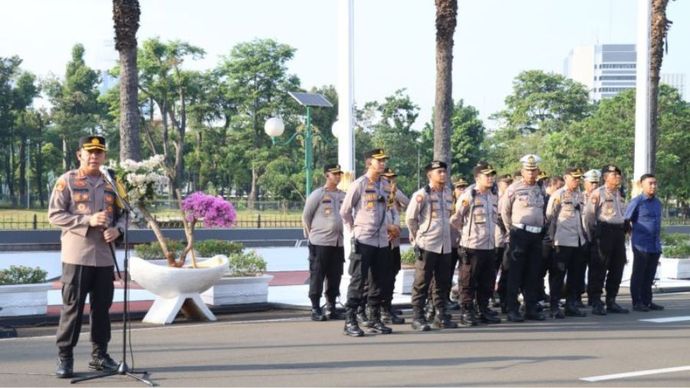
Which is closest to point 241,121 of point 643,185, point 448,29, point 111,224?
point 448,29

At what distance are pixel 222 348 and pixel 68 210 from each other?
2490mm

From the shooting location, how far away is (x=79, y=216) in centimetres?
838

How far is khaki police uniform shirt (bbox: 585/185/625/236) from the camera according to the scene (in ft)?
45.4

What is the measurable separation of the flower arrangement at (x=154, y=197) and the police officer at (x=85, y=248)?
9.71 feet

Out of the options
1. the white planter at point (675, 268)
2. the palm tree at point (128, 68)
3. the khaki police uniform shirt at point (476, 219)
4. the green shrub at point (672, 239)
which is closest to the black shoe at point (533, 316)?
the khaki police uniform shirt at point (476, 219)

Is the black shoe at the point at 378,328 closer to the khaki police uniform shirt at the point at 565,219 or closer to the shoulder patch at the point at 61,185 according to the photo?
the khaki police uniform shirt at the point at 565,219

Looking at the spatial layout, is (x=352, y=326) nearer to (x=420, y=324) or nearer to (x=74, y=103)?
(x=420, y=324)

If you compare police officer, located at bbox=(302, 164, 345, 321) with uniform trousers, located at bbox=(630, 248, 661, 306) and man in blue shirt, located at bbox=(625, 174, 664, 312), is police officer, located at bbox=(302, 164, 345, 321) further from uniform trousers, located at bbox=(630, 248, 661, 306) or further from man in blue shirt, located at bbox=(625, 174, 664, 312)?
uniform trousers, located at bbox=(630, 248, 661, 306)

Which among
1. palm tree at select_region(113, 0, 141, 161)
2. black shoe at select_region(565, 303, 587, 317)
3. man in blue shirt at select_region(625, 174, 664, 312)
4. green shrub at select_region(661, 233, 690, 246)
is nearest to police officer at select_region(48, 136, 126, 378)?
black shoe at select_region(565, 303, 587, 317)

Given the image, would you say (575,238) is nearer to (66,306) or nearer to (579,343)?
(579,343)

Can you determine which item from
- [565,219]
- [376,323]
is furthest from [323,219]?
[565,219]

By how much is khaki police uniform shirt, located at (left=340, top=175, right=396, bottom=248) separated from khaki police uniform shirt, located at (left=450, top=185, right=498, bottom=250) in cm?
125

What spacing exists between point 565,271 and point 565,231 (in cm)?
55

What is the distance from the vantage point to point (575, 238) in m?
13.3
